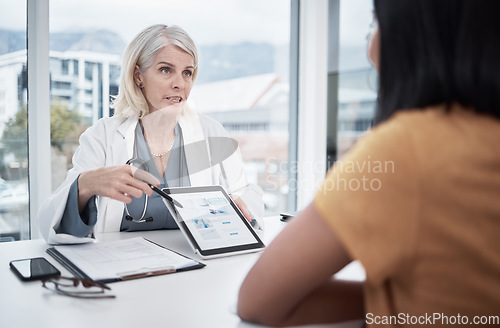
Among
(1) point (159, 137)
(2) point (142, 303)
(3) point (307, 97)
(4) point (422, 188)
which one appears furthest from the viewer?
(3) point (307, 97)

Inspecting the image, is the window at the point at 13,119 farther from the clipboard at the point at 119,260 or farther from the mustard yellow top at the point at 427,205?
the mustard yellow top at the point at 427,205

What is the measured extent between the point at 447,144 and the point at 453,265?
0.14m

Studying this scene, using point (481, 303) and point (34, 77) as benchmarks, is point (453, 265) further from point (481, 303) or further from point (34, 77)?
point (34, 77)

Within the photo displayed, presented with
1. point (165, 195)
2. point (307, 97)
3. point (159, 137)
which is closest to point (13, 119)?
point (159, 137)

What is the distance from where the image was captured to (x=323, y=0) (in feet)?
10.1

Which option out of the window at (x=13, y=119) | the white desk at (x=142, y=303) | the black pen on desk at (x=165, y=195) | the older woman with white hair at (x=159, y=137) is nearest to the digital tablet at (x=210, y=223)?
the black pen on desk at (x=165, y=195)

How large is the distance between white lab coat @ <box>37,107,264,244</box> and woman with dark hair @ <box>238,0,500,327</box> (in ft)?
2.83

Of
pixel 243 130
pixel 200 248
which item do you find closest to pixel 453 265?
pixel 200 248

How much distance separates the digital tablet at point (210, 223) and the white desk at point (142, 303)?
11cm

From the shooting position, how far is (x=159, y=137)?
1.82 m

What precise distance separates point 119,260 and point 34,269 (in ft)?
0.59

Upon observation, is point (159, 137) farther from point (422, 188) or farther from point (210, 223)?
point (422, 188)

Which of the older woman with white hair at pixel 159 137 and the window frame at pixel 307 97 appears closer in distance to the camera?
the older woman with white hair at pixel 159 137

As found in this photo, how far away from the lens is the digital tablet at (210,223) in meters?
1.11
